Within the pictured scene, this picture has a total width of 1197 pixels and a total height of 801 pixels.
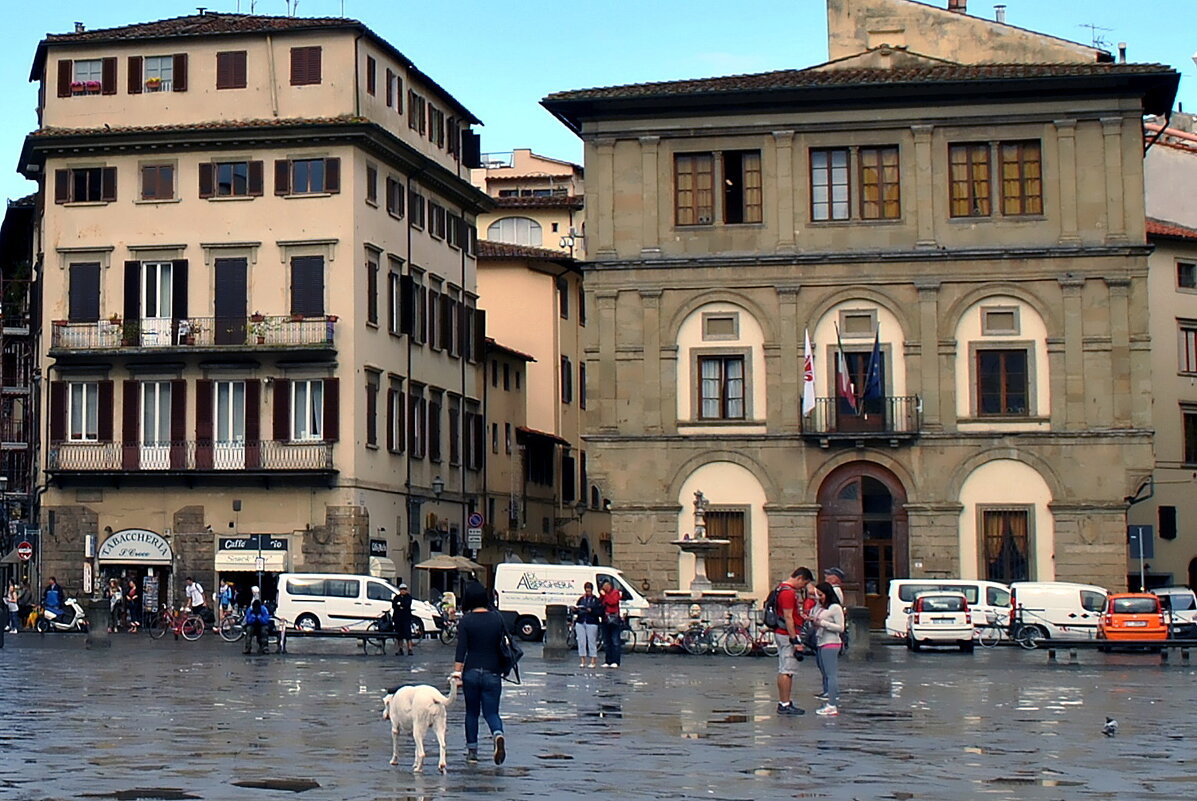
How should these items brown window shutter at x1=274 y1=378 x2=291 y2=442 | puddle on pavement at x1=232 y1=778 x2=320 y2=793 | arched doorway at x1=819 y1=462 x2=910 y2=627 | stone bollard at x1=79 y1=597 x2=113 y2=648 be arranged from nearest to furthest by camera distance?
puddle on pavement at x1=232 y1=778 x2=320 y2=793
stone bollard at x1=79 y1=597 x2=113 y2=648
arched doorway at x1=819 y1=462 x2=910 y2=627
brown window shutter at x1=274 y1=378 x2=291 y2=442

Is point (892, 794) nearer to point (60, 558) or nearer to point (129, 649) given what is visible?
point (129, 649)

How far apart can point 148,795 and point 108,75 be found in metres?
47.6

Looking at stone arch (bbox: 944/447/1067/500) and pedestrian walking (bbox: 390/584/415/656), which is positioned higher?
stone arch (bbox: 944/447/1067/500)

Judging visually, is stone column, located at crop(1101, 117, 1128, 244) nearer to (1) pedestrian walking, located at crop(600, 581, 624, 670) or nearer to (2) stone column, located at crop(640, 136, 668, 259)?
(2) stone column, located at crop(640, 136, 668, 259)

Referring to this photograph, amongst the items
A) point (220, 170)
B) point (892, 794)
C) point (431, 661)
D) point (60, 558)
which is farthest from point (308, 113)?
point (892, 794)

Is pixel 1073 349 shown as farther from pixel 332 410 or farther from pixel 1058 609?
pixel 332 410

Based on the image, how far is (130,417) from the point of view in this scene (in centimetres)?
5841

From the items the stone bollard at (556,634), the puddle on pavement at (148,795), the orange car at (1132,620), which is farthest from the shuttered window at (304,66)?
the puddle on pavement at (148,795)

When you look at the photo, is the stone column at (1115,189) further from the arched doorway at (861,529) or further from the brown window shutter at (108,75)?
the brown window shutter at (108,75)

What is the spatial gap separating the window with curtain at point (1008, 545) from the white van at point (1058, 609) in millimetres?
4066

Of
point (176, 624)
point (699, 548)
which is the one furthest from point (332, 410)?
point (699, 548)

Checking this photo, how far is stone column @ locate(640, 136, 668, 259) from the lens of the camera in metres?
51.4

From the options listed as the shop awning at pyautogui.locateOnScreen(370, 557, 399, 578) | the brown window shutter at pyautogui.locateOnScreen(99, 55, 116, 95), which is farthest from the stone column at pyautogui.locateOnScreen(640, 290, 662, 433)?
the brown window shutter at pyautogui.locateOnScreen(99, 55, 116, 95)

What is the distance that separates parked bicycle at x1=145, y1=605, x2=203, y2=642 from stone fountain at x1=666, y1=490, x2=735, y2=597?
487 inches
